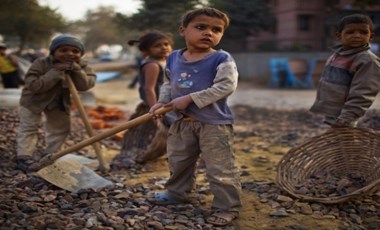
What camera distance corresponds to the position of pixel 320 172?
3.65m

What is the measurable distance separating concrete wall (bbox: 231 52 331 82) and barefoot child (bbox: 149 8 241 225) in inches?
655

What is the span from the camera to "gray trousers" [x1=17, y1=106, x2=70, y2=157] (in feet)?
13.8

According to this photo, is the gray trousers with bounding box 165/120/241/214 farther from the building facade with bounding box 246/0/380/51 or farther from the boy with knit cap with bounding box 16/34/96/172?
the building facade with bounding box 246/0/380/51

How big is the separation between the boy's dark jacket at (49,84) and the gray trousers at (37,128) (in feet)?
0.34

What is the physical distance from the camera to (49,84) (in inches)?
155

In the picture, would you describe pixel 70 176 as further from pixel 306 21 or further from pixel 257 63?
pixel 306 21

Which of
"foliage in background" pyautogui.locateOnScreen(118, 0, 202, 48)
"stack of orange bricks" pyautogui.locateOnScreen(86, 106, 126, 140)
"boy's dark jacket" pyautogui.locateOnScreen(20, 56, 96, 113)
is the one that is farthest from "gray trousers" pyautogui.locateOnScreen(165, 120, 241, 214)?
"foliage in background" pyautogui.locateOnScreen(118, 0, 202, 48)

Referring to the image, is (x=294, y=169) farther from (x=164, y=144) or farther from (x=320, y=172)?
(x=164, y=144)

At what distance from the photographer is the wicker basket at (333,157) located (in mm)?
3389

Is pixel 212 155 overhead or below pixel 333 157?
overhead

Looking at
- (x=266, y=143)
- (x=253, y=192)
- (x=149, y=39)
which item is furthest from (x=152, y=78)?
(x=266, y=143)

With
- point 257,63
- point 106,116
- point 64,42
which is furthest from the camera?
point 257,63

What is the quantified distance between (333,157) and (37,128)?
2.99m

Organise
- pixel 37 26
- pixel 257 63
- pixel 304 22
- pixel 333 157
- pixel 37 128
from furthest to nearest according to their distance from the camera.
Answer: pixel 37 26 < pixel 304 22 < pixel 257 63 < pixel 37 128 < pixel 333 157
